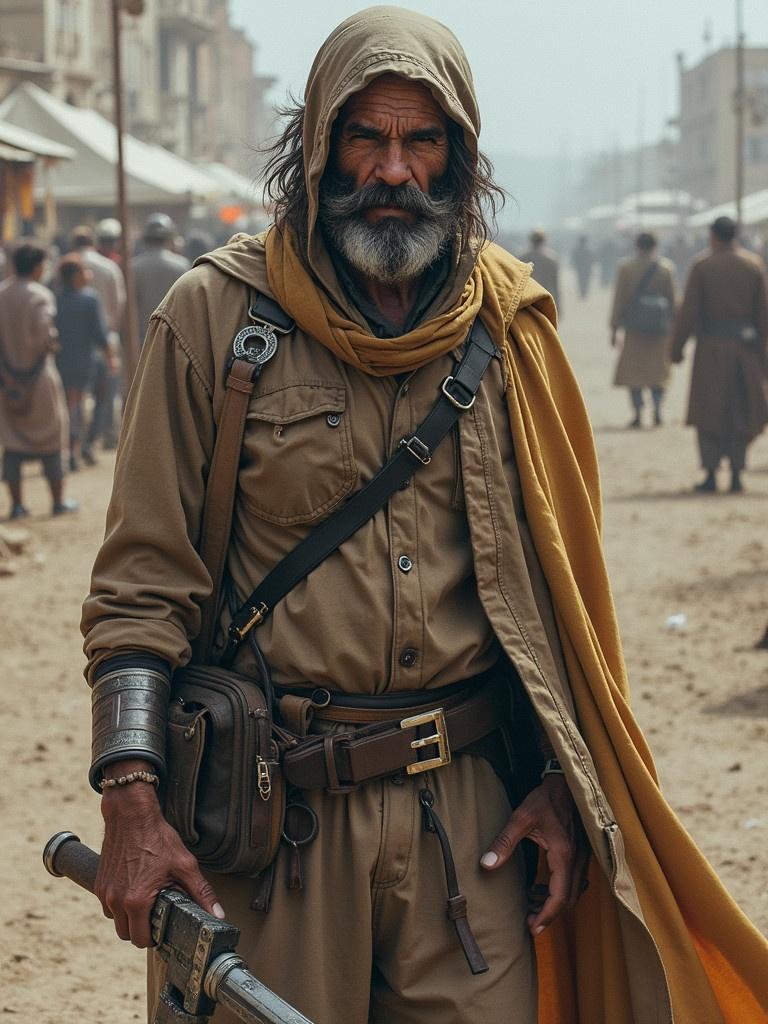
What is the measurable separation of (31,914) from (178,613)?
8.39 ft

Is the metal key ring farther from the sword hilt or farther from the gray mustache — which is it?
the gray mustache

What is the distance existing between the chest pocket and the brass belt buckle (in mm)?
339

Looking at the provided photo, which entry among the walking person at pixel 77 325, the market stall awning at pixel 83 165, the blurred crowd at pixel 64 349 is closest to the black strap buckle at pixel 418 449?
the blurred crowd at pixel 64 349

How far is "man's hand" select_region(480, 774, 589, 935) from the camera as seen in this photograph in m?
2.65

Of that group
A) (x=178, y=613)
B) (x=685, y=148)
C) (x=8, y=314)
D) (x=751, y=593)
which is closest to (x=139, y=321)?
(x=8, y=314)

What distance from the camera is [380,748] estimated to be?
256cm

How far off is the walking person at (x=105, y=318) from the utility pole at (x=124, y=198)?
175 mm

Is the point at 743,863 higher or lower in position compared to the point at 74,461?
lower

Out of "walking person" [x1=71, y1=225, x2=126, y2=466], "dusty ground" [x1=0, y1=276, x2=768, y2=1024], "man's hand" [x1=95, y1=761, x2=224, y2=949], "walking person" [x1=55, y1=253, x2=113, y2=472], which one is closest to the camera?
"man's hand" [x1=95, y1=761, x2=224, y2=949]

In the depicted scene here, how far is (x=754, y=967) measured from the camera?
2.67m

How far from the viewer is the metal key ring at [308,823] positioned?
8.44 feet

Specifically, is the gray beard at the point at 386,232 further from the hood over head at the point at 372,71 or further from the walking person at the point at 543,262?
the walking person at the point at 543,262

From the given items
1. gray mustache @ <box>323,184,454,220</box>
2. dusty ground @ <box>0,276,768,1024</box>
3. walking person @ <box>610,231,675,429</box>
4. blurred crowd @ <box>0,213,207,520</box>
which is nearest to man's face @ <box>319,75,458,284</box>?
gray mustache @ <box>323,184,454,220</box>

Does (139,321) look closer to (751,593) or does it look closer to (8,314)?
(8,314)
